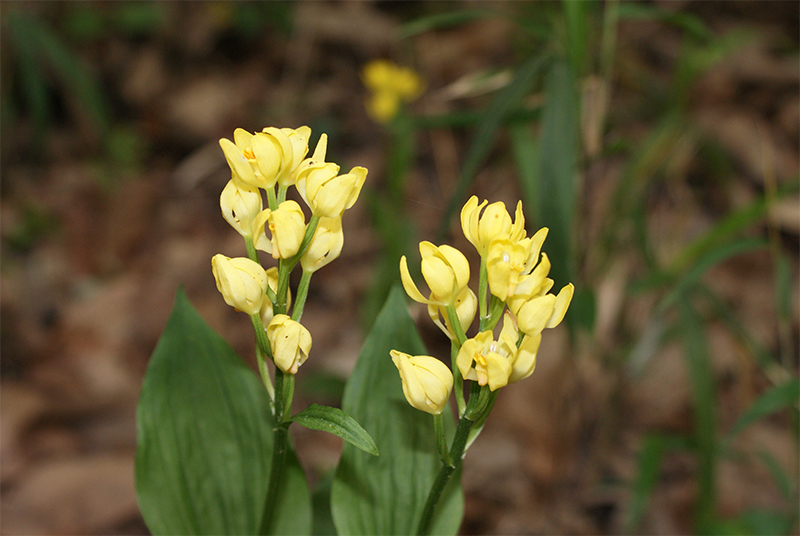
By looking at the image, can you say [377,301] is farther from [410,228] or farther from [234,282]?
[234,282]

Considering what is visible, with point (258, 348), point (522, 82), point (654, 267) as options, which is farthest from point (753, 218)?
point (258, 348)

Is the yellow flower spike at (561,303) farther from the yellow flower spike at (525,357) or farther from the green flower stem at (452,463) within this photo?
the green flower stem at (452,463)

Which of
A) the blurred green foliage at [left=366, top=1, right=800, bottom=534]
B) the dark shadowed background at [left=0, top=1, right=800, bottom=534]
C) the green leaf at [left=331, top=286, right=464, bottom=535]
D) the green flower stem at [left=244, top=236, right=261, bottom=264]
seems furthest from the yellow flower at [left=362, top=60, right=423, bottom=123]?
the green flower stem at [left=244, top=236, right=261, bottom=264]

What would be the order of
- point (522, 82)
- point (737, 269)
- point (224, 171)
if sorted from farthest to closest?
point (224, 171) → point (737, 269) → point (522, 82)

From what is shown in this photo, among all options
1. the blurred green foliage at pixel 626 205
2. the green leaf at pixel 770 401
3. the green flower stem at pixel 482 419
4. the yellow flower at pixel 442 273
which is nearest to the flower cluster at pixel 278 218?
the yellow flower at pixel 442 273

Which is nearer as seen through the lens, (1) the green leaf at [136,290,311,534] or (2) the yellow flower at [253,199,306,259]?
(2) the yellow flower at [253,199,306,259]

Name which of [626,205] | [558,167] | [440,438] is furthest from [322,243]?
[626,205]

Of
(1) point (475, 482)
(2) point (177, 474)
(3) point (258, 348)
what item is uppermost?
(3) point (258, 348)

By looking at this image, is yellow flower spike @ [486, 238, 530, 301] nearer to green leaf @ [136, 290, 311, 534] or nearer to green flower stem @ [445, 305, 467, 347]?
green flower stem @ [445, 305, 467, 347]
